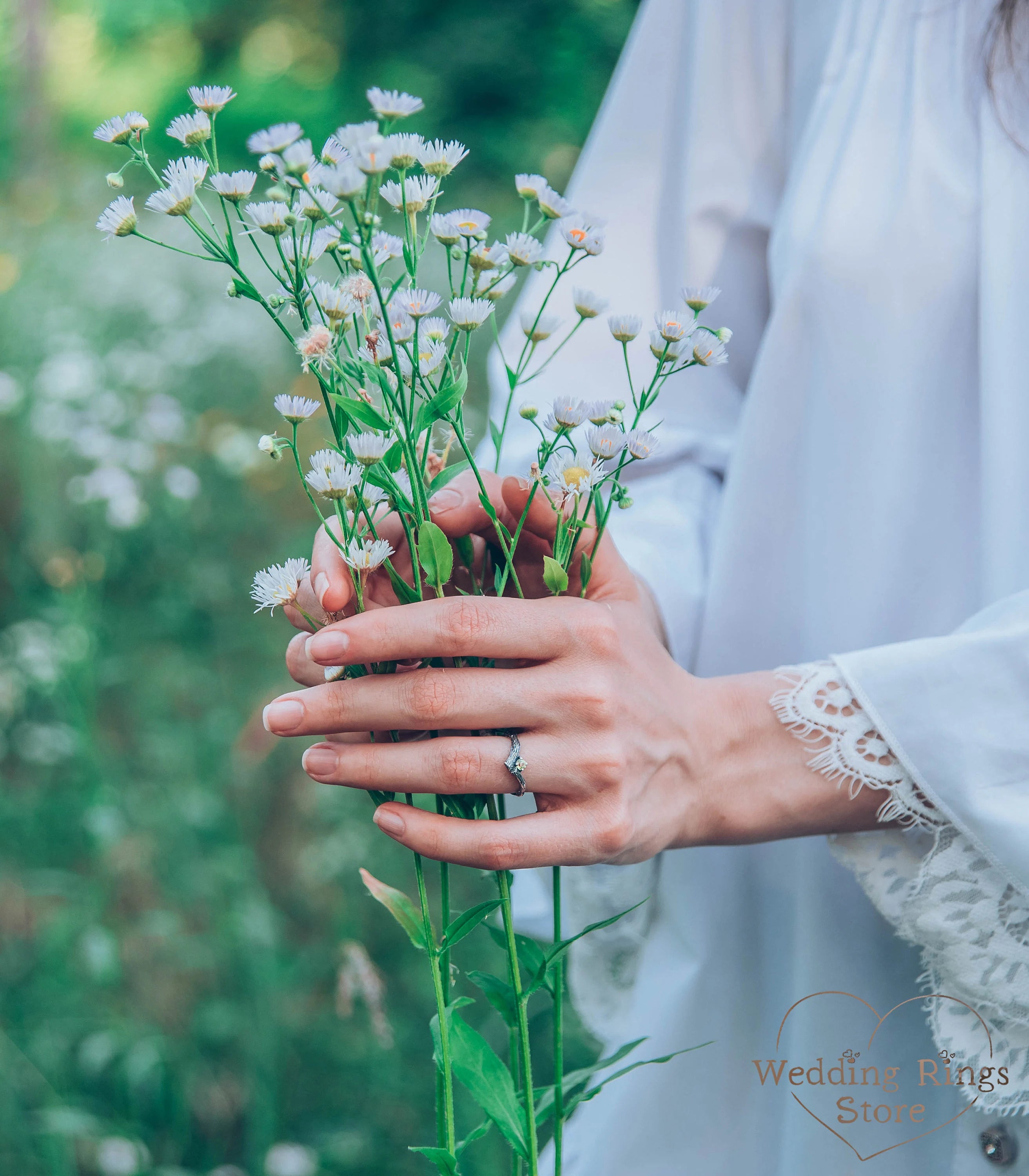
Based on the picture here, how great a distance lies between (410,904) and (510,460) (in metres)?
0.45

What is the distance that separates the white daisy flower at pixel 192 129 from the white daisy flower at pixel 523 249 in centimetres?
13

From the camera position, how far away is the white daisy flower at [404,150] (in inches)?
13.2

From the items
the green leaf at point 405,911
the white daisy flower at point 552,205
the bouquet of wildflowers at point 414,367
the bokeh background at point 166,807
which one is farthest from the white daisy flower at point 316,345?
A: the bokeh background at point 166,807

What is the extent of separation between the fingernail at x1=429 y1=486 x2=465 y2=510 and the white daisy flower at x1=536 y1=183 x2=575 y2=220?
0.45 ft

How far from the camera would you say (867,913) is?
714 millimetres

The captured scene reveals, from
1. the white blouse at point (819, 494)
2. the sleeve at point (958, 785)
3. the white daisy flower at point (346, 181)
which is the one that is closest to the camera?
the white daisy flower at point (346, 181)

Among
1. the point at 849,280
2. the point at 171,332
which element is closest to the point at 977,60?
the point at 849,280

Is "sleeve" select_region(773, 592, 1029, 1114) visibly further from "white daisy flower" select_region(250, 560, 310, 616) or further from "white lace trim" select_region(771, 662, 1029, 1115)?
"white daisy flower" select_region(250, 560, 310, 616)

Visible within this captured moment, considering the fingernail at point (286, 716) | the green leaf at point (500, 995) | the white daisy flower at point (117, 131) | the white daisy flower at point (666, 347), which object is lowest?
the green leaf at point (500, 995)

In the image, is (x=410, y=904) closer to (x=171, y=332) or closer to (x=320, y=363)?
(x=320, y=363)

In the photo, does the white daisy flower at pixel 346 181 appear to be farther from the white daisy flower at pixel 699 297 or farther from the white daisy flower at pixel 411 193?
the white daisy flower at pixel 699 297

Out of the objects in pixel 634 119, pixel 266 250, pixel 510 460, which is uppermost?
pixel 266 250

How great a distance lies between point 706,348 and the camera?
→ 408mm

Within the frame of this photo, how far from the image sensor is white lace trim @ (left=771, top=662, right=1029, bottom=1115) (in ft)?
1.83
